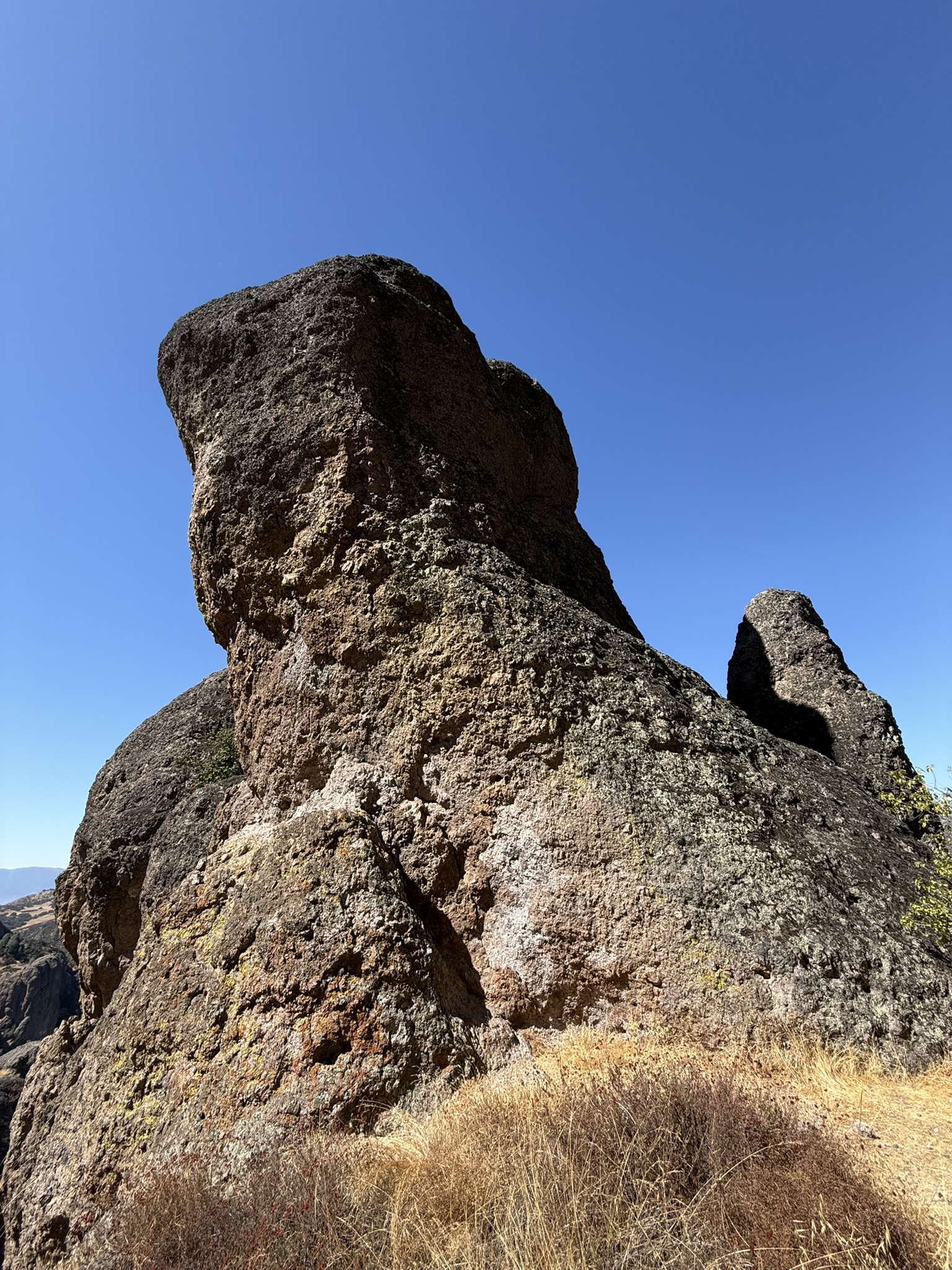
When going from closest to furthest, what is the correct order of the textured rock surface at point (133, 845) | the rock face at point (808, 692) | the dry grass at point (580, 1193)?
the dry grass at point (580, 1193) → the textured rock surface at point (133, 845) → the rock face at point (808, 692)

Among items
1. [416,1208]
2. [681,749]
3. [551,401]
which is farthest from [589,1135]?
[551,401]

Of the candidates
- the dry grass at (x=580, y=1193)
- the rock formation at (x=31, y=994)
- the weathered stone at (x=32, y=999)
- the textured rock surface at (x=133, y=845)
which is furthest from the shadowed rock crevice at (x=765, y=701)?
the weathered stone at (x=32, y=999)

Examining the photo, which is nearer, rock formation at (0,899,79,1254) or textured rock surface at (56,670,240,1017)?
textured rock surface at (56,670,240,1017)

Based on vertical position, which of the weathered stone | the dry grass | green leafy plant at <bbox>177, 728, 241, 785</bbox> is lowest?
the weathered stone

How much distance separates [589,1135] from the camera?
11.9 ft

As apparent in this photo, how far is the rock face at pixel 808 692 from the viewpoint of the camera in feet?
36.7

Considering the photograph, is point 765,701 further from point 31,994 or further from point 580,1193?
point 31,994

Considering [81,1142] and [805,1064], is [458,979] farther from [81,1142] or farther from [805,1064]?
[81,1142]

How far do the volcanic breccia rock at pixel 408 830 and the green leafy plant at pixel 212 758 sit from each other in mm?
1070

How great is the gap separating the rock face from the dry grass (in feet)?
24.7

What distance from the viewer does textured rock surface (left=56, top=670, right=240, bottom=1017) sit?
31.4 ft

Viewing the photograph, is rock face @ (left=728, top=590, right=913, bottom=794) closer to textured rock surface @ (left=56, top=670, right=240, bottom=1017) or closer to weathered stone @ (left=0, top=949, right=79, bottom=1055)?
textured rock surface @ (left=56, top=670, right=240, bottom=1017)

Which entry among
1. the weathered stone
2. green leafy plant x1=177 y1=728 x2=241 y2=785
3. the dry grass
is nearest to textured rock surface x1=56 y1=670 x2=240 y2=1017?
green leafy plant x1=177 y1=728 x2=241 y2=785

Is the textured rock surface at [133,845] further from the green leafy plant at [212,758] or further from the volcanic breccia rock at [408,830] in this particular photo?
the volcanic breccia rock at [408,830]
